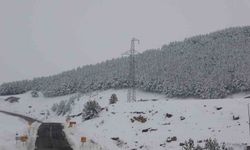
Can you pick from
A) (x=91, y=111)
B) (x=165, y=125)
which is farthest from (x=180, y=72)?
(x=165, y=125)

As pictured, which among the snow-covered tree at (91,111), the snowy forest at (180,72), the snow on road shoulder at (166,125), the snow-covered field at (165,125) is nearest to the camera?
the snow-covered field at (165,125)

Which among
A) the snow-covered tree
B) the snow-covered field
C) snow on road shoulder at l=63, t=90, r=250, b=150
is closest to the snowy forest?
the snow-covered tree

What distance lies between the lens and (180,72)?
318ft

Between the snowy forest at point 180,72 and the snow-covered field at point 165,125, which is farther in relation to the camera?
the snowy forest at point 180,72

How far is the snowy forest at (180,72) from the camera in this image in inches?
3216

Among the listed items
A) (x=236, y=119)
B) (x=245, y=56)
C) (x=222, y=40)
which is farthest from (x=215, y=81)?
(x=236, y=119)

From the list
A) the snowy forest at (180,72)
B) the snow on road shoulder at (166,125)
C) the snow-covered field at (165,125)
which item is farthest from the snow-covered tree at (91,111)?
the snowy forest at (180,72)

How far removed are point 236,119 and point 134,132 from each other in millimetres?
10381

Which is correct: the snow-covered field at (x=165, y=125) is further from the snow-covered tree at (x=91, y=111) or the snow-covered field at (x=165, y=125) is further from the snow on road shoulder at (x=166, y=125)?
the snow-covered tree at (x=91, y=111)

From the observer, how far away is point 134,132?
37.1 m

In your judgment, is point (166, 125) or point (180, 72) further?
point (180, 72)

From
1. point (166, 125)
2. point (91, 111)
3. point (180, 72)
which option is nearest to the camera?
point (166, 125)

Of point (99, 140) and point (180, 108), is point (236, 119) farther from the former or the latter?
point (99, 140)

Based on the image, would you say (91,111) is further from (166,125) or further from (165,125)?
(166,125)
